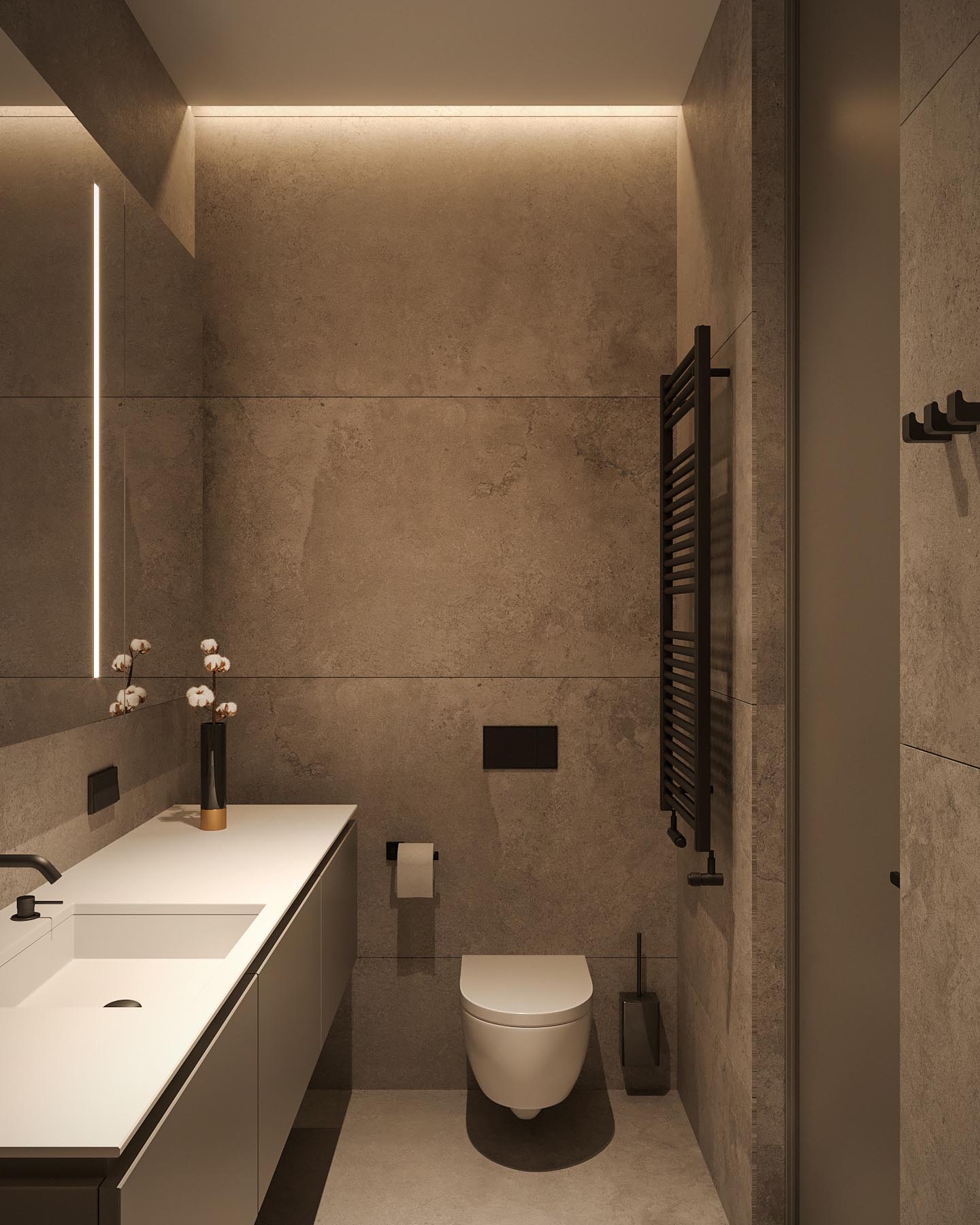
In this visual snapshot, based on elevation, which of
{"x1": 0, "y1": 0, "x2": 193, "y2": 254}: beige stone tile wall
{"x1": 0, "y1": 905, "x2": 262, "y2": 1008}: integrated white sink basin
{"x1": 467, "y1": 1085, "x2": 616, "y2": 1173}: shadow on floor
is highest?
{"x1": 0, "y1": 0, "x2": 193, "y2": 254}: beige stone tile wall

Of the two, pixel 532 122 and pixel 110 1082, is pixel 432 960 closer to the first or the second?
pixel 110 1082

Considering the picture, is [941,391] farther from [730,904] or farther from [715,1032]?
[715,1032]

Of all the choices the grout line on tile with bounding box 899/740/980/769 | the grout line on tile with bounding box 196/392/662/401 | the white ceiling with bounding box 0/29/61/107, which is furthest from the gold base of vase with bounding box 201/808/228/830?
the grout line on tile with bounding box 899/740/980/769

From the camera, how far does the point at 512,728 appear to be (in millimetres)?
2855

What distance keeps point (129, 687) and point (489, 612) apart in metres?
1.14

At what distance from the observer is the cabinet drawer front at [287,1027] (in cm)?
165

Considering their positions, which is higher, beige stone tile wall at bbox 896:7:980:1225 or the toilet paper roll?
beige stone tile wall at bbox 896:7:980:1225

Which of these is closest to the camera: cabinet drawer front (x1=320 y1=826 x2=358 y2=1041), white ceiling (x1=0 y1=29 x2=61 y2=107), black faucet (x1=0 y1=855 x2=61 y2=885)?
black faucet (x1=0 y1=855 x2=61 y2=885)

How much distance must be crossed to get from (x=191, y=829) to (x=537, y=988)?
100cm

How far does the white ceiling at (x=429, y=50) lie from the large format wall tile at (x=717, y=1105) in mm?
2604

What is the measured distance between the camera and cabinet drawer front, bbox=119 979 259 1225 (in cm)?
110

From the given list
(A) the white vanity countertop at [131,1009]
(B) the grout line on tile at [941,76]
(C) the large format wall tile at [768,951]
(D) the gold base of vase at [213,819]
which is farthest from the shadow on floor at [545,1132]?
(B) the grout line on tile at [941,76]

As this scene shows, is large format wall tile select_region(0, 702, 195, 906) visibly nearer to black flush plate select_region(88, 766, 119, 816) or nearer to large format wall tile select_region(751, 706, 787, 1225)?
black flush plate select_region(88, 766, 119, 816)

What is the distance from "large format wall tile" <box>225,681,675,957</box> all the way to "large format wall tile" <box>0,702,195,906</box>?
1.02 ft
